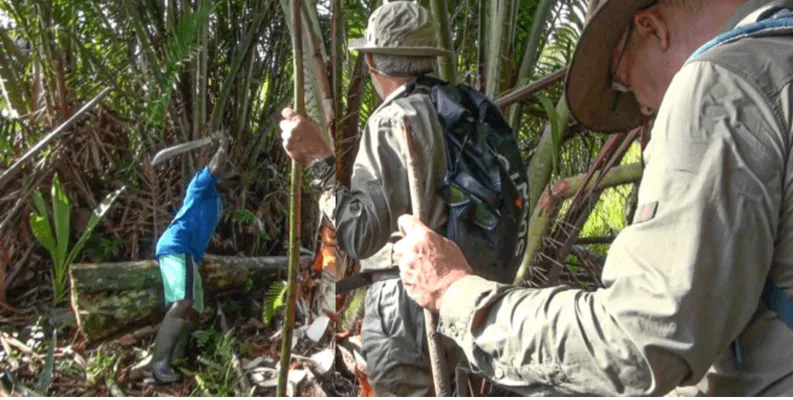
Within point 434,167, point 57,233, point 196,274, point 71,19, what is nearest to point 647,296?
point 434,167

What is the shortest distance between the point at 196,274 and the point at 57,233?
23 centimetres

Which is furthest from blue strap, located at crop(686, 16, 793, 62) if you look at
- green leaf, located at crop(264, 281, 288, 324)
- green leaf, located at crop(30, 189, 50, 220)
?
green leaf, located at crop(30, 189, 50, 220)

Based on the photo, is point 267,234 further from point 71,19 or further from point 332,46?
point 71,19

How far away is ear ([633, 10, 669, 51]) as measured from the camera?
610mm

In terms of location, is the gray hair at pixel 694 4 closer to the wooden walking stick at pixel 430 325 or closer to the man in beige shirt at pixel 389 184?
the wooden walking stick at pixel 430 325

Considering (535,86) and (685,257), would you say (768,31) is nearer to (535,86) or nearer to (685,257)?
(685,257)

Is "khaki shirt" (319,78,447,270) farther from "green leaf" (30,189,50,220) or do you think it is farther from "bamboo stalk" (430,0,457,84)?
"green leaf" (30,189,50,220)

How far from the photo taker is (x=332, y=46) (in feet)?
3.64

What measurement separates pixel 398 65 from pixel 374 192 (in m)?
0.20

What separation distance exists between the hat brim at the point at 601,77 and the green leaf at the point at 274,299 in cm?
53

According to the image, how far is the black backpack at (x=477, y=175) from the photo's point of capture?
106cm

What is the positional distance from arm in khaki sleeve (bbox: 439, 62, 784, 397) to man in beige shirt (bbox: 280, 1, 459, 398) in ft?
1.70

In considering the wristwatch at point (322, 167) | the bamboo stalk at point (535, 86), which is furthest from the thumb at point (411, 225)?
the bamboo stalk at point (535, 86)

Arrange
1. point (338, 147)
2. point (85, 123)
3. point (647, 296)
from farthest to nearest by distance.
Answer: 1. point (85, 123)
2. point (338, 147)
3. point (647, 296)
